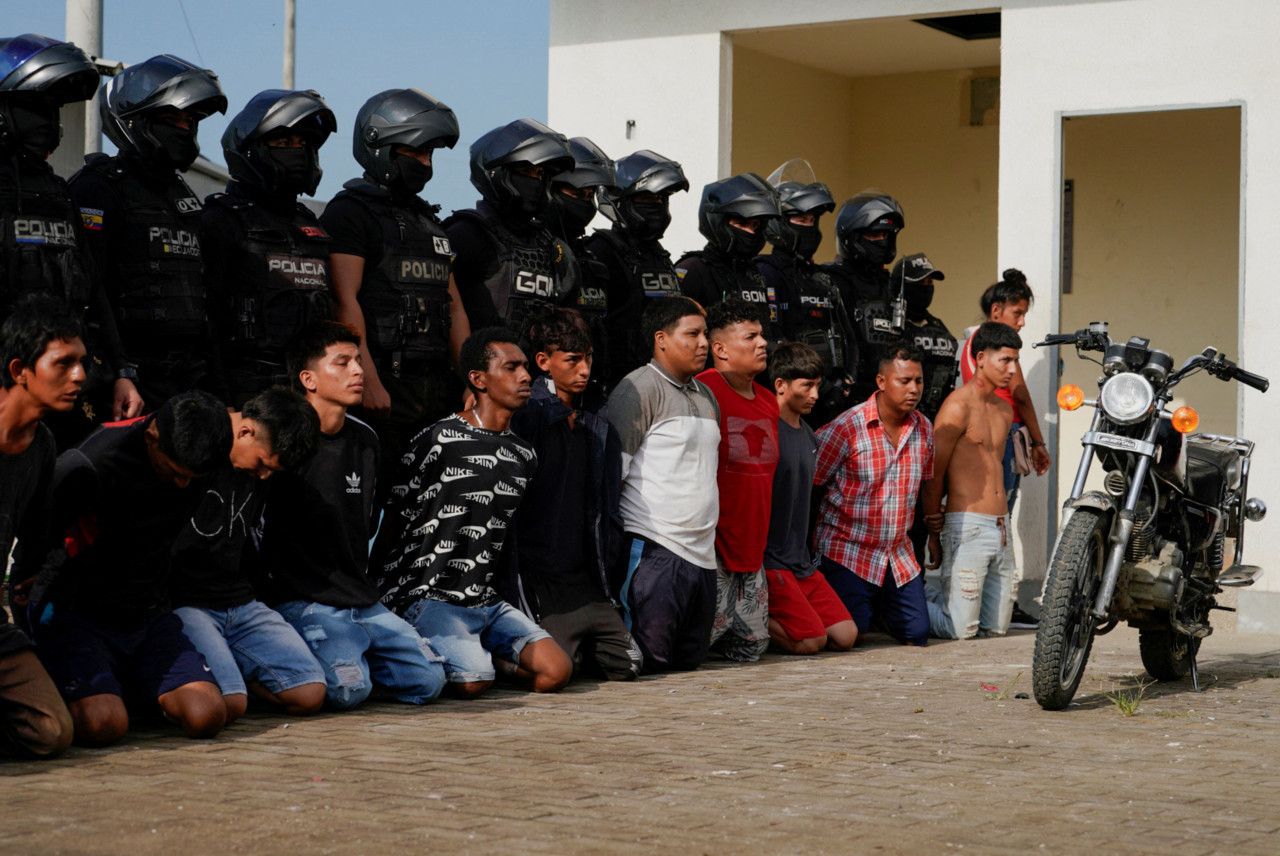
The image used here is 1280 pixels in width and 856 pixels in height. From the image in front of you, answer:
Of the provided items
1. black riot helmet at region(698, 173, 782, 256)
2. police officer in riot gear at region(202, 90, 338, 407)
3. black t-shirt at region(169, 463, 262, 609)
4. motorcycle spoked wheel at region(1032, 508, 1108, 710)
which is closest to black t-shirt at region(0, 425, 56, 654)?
black t-shirt at region(169, 463, 262, 609)

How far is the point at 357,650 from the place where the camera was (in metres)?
5.75

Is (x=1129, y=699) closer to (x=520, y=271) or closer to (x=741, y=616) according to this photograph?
(x=741, y=616)

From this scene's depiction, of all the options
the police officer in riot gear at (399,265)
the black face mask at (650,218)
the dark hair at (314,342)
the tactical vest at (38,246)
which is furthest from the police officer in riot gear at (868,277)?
the tactical vest at (38,246)

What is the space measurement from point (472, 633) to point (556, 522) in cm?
69

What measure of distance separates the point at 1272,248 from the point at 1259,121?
76cm

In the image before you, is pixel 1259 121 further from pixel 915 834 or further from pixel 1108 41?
Result: pixel 915 834

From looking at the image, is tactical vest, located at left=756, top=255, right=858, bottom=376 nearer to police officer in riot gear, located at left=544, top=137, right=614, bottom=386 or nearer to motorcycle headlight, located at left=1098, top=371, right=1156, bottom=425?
police officer in riot gear, located at left=544, top=137, right=614, bottom=386

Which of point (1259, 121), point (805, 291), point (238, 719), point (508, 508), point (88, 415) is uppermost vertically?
point (1259, 121)

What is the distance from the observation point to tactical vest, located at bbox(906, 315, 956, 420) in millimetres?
9664

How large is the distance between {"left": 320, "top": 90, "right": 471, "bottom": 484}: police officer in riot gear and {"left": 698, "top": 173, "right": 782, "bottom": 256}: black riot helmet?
2146 mm

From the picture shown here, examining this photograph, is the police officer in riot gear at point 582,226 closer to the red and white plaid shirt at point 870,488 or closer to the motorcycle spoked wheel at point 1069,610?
the red and white plaid shirt at point 870,488

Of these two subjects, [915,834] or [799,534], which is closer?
[915,834]

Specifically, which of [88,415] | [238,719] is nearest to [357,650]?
[238,719]

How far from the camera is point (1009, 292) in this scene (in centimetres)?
935
